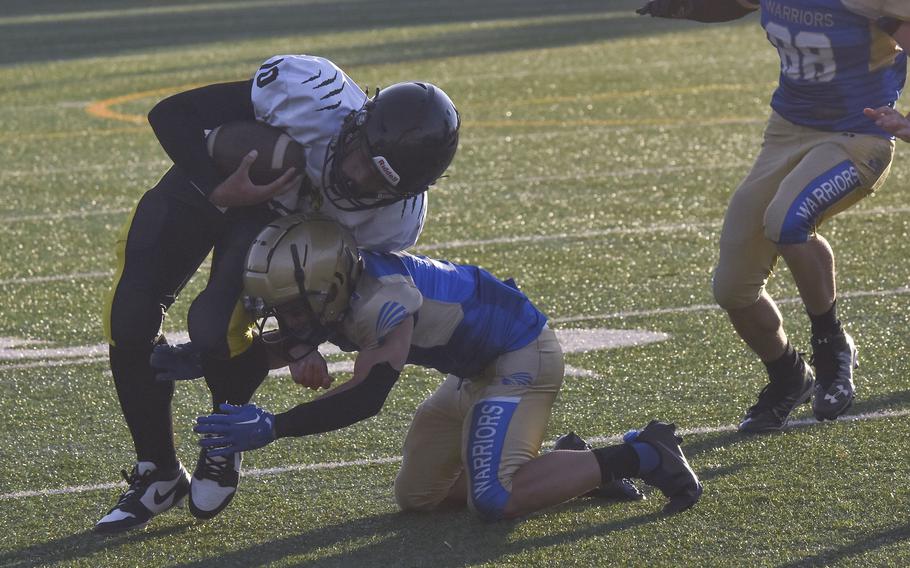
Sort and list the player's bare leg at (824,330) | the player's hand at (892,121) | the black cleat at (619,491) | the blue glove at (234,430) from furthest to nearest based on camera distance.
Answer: the player's bare leg at (824,330), the player's hand at (892,121), the black cleat at (619,491), the blue glove at (234,430)

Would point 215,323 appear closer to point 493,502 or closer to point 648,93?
point 493,502

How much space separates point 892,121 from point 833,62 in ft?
1.55

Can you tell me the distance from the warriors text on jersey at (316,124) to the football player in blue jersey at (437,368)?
0.10 metres

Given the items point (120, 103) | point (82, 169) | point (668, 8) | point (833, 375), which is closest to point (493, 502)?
point (833, 375)

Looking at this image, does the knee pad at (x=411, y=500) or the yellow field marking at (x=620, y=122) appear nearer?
the knee pad at (x=411, y=500)

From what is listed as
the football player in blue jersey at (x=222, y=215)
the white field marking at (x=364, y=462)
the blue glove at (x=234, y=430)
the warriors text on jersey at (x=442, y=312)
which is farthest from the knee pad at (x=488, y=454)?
the blue glove at (x=234, y=430)

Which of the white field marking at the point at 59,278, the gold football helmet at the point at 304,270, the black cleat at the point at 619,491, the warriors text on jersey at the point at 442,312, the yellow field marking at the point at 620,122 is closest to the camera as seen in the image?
the gold football helmet at the point at 304,270

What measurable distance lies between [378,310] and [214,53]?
1342 centimetres

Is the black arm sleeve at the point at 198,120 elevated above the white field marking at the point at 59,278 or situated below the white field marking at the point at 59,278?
above

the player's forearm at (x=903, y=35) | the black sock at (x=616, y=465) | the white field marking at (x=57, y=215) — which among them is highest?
the player's forearm at (x=903, y=35)

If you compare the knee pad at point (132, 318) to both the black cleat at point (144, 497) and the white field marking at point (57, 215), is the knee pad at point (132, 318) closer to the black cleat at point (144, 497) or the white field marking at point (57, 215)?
the black cleat at point (144, 497)

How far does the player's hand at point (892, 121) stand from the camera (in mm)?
4086

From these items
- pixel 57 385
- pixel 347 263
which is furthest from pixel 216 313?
pixel 57 385

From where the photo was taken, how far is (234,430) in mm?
3242
